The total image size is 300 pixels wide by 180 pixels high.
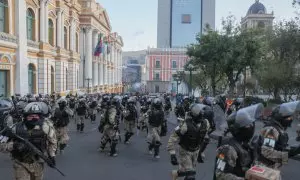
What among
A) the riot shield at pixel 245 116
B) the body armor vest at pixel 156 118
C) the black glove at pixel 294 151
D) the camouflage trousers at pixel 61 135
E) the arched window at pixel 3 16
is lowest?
the camouflage trousers at pixel 61 135

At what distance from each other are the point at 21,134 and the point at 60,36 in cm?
2918

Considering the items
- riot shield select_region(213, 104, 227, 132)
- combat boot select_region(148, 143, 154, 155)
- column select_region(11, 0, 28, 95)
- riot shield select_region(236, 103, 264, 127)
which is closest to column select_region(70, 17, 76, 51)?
column select_region(11, 0, 28, 95)

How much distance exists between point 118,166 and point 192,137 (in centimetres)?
376

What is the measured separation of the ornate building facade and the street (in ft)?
44.4

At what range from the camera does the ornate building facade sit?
22.8 m

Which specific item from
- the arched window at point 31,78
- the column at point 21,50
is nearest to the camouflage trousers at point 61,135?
the column at point 21,50

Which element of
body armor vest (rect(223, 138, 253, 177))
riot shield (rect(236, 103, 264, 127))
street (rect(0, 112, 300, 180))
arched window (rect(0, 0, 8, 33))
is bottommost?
street (rect(0, 112, 300, 180))

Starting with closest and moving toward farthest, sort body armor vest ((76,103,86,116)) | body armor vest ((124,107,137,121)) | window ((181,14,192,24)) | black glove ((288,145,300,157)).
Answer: black glove ((288,145,300,157)) < body armor vest ((124,107,137,121)) < body armor vest ((76,103,86,116)) < window ((181,14,192,24))

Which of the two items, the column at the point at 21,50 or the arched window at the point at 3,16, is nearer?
the arched window at the point at 3,16

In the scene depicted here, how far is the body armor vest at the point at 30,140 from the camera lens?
189 inches

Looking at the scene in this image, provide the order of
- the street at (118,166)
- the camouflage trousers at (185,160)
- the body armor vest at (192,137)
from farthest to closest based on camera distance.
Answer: the street at (118,166) → the camouflage trousers at (185,160) → the body armor vest at (192,137)

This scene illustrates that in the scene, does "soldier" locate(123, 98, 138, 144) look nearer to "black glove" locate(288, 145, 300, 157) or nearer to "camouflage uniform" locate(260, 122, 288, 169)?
"camouflage uniform" locate(260, 122, 288, 169)

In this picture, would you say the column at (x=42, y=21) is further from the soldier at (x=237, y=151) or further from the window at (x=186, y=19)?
the window at (x=186, y=19)

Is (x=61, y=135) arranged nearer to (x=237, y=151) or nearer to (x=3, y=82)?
(x=237, y=151)
